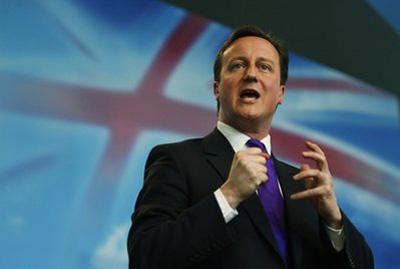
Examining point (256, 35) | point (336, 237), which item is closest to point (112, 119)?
point (256, 35)

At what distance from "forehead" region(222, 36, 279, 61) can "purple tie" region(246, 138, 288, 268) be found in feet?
0.74

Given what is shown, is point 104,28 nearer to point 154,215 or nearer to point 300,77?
point 300,77

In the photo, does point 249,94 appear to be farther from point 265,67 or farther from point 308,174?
point 308,174

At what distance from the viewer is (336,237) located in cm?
132

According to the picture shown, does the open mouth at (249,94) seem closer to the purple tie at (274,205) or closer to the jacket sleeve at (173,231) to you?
the purple tie at (274,205)

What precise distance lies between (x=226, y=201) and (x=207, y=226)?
0.06m

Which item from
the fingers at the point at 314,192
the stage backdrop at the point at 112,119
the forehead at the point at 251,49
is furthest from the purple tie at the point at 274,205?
the stage backdrop at the point at 112,119

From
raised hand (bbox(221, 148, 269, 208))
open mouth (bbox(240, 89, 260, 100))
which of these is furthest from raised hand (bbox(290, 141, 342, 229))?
open mouth (bbox(240, 89, 260, 100))

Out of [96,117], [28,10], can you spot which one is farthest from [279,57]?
[28,10]

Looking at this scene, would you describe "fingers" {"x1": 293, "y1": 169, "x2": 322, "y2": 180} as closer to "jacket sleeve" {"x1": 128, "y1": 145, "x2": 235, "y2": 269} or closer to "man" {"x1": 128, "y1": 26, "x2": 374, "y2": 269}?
"man" {"x1": 128, "y1": 26, "x2": 374, "y2": 269}

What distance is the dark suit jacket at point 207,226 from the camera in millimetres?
1155

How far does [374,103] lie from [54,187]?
169 centimetres

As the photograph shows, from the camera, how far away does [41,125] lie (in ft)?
7.95

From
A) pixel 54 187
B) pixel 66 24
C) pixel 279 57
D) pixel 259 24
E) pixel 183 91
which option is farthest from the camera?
pixel 259 24
